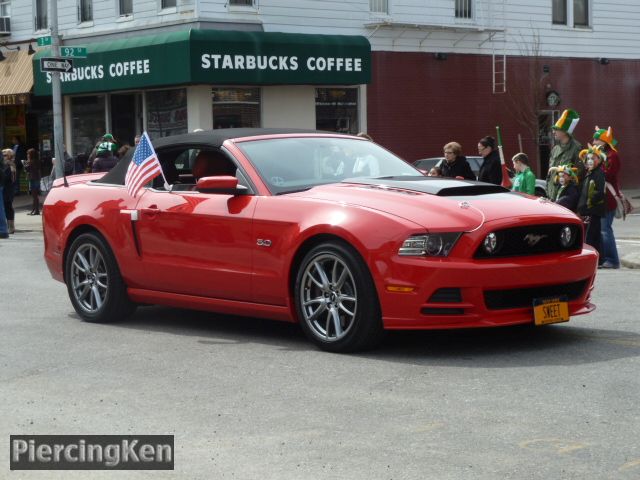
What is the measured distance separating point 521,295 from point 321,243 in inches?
54.3

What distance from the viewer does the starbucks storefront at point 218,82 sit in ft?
88.8

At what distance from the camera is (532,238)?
8.27 m

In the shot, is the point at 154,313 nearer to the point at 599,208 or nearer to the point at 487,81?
the point at 599,208

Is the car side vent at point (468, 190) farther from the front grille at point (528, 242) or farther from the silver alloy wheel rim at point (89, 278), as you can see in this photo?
the silver alloy wheel rim at point (89, 278)

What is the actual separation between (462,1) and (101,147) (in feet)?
41.5

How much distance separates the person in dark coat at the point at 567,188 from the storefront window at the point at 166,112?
602 inches

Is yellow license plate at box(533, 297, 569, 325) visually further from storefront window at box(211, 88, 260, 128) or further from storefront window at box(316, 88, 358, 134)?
storefront window at box(316, 88, 358, 134)

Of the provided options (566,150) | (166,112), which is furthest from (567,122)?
(166,112)

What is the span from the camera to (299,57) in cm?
2830

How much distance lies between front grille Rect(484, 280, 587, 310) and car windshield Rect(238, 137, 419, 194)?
1.71 m

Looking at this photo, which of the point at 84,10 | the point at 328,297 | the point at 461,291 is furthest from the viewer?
the point at 84,10

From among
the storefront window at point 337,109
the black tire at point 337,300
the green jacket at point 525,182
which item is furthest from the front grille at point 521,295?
the storefront window at point 337,109

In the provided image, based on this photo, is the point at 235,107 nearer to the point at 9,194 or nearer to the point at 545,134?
the point at 9,194

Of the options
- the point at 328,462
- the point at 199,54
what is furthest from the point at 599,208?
the point at 199,54
